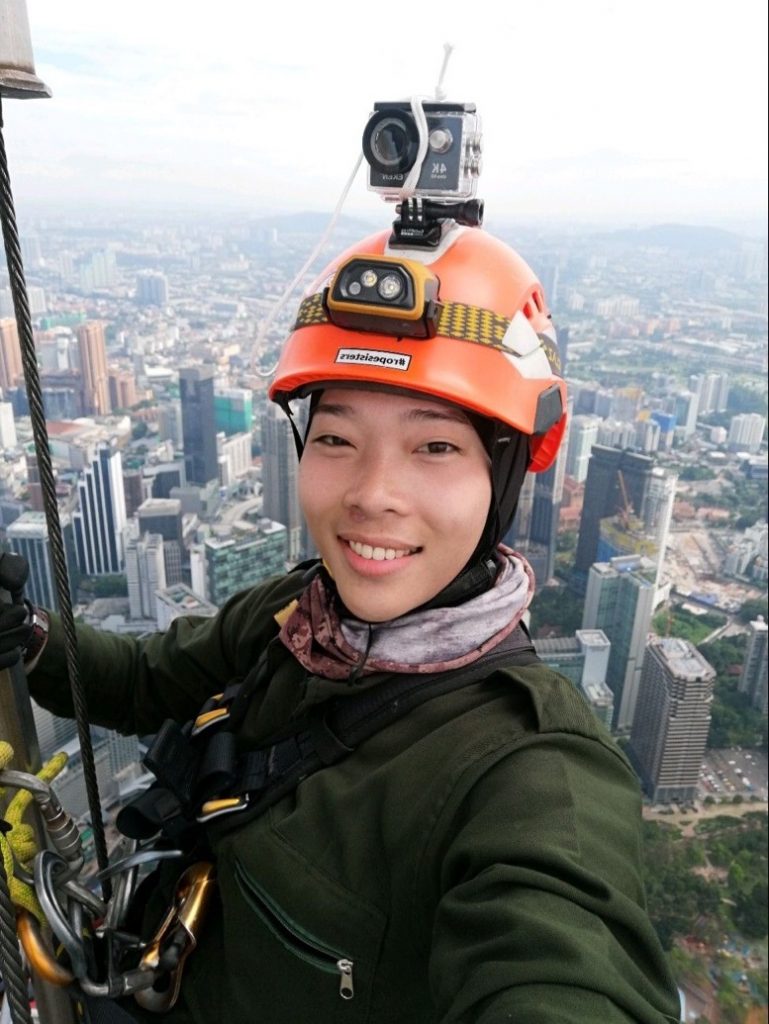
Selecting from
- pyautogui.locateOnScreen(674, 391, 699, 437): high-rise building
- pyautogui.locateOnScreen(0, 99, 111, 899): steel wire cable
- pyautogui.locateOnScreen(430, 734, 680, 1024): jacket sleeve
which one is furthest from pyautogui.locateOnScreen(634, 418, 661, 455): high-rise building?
pyautogui.locateOnScreen(430, 734, 680, 1024): jacket sleeve

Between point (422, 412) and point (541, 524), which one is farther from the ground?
point (422, 412)

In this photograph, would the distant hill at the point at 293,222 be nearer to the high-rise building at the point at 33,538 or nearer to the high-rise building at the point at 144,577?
the high-rise building at the point at 144,577

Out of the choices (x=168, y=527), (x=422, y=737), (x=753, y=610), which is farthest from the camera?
(x=753, y=610)

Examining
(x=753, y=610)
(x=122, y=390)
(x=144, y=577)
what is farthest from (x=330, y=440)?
(x=122, y=390)

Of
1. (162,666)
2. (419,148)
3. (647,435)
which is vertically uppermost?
(419,148)

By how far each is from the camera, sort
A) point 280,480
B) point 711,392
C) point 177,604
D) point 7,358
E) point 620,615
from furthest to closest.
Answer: point 711,392 < point 620,615 < point 280,480 < point 177,604 < point 7,358

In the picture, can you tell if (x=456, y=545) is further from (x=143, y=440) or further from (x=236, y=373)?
(x=236, y=373)

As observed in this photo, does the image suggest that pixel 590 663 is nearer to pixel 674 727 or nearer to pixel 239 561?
pixel 674 727
